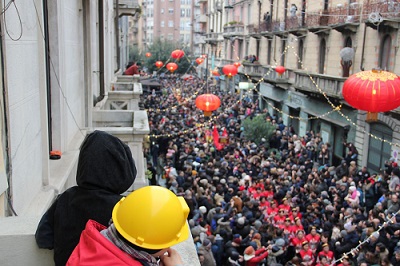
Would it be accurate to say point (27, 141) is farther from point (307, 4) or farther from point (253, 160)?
point (307, 4)

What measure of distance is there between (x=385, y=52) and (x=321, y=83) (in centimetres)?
454

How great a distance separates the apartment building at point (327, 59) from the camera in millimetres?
18658

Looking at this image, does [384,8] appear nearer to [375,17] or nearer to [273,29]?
[375,17]

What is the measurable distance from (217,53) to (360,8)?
112 feet

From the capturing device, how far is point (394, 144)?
17.0 meters

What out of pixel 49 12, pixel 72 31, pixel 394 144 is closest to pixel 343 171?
pixel 394 144

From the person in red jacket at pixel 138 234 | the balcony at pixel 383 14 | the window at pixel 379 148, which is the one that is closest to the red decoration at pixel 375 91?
the balcony at pixel 383 14

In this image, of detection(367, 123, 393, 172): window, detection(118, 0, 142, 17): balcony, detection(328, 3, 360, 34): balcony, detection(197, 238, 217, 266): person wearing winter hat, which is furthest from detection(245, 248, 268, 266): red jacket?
detection(118, 0, 142, 17): balcony

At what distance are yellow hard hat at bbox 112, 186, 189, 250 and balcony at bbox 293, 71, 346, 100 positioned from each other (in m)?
19.3

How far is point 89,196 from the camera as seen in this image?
287cm

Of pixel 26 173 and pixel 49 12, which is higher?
pixel 49 12

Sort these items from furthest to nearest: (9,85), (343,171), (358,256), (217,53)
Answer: (217,53), (343,171), (358,256), (9,85)

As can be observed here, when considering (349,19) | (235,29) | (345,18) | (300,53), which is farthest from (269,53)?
(349,19)

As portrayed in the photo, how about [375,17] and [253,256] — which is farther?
[375,17]
